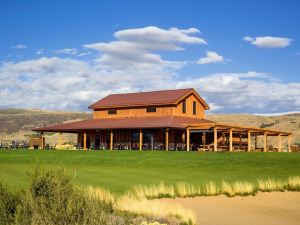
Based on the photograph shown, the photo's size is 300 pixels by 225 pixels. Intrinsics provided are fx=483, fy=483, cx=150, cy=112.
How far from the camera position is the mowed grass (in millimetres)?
20034

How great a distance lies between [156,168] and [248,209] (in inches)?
508

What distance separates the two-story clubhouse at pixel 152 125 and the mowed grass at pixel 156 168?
10.8m

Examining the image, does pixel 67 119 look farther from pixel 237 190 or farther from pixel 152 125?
pixel 237 190

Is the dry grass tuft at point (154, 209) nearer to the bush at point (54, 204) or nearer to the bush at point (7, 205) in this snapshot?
the bush at point (54, 204)

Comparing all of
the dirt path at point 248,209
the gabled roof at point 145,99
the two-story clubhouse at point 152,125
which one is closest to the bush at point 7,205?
the dirt path at point 248,209

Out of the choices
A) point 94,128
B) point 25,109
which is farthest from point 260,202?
point 25,109

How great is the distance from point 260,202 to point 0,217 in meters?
9.63

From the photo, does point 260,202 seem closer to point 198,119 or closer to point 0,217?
point 0,217

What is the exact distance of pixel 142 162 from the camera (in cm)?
3050

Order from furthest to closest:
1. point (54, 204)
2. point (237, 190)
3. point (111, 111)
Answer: point (111, 111)
point (237, 190)
point (54, 204)

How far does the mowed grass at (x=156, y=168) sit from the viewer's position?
20034 mm

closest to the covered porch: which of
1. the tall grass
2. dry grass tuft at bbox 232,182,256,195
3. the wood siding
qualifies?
the wood siding

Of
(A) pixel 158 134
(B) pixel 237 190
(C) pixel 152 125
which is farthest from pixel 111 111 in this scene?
(B) pixel 237 190

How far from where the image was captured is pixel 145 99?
5184cm
